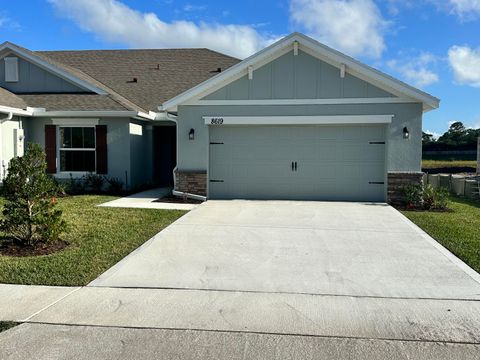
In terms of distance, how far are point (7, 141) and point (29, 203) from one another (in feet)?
25.6

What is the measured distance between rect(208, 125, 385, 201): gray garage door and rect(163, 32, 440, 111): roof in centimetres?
118

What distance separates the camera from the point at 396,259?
6.48 metres

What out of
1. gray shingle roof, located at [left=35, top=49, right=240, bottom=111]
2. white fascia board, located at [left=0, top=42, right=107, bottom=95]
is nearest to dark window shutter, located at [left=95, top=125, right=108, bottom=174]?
white fascia board, located at [left=0, top=42, right=107, bottom=95]

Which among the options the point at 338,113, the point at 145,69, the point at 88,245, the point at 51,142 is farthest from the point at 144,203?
the point at 145,69

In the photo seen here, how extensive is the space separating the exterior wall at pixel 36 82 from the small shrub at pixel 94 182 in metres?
3.39

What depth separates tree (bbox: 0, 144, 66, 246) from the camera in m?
6.75

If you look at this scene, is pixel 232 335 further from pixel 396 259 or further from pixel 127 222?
pixel 127 222

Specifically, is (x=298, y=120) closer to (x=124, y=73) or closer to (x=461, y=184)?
(x=461, y=184)

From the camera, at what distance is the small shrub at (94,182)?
14117 millimetres

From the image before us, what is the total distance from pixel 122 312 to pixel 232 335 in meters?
1.24

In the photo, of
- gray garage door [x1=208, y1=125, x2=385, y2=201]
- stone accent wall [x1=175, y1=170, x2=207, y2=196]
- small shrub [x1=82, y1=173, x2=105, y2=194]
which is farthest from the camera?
small shrub [x1=82, y1=173, x2=105, y2=194]

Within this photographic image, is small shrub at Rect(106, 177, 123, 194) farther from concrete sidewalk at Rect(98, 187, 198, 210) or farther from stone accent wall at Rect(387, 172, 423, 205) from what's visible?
stone accent wall at Rect(387, 172, 423, 205)

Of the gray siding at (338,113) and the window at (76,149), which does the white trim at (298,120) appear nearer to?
the gray siding at (338,113)

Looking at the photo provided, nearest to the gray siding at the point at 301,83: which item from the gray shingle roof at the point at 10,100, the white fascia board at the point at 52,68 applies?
the white fascia board at the point at 52,68
